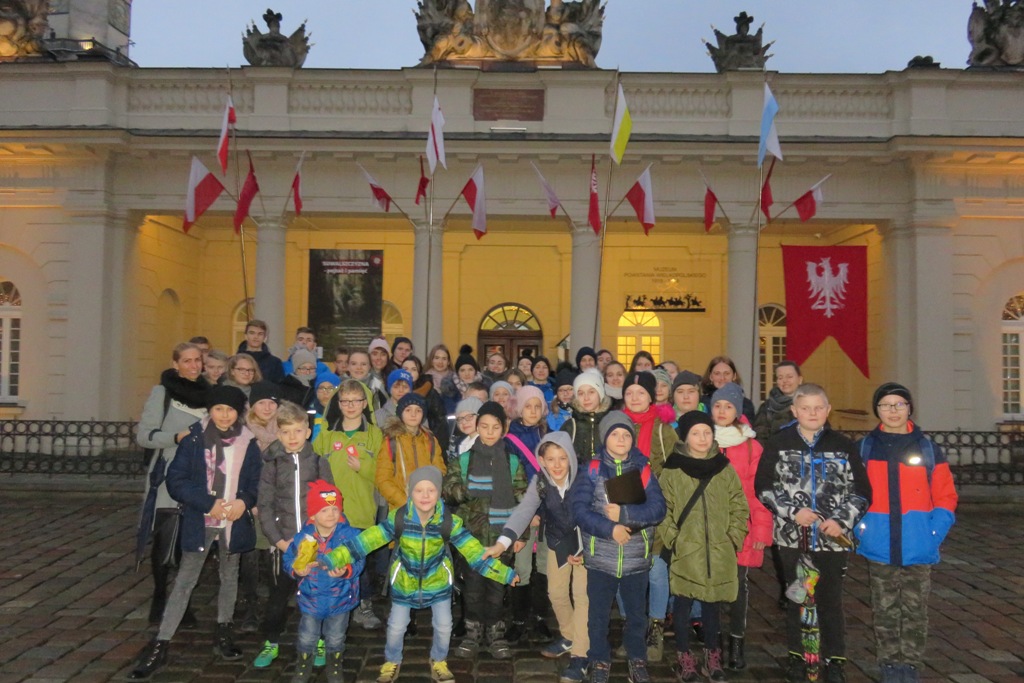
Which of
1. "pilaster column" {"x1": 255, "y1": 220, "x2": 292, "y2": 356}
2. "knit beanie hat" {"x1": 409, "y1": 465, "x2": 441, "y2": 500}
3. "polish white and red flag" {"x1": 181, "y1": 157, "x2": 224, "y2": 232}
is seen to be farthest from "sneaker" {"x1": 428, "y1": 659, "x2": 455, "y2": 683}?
"pilaster column" {"x1": 255, "y1": 220, "x2": 292, "y2": 356}

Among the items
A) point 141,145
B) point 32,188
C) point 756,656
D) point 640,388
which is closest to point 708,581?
point 756,656

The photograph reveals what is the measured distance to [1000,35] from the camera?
16.6 meters

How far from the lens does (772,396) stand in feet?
22.1

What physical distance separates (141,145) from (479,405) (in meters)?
13.2

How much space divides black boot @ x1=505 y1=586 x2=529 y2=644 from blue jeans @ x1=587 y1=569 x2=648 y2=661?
976 millimetres

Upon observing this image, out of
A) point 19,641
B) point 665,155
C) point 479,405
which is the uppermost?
point 665,155

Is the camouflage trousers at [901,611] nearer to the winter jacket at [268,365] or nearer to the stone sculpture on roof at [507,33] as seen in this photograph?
the winter jacket at [268,365]

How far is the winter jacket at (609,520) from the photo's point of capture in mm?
4684

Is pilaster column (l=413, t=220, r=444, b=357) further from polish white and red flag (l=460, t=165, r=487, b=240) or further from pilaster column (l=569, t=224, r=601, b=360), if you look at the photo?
pilaster column (l=569, t=224, r=601, b=360)

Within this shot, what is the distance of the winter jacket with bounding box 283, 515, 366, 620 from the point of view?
460 centimetres

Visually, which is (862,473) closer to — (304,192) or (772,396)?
(772,396)

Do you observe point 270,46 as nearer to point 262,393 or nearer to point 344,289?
point 344,289

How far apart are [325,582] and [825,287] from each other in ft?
43.4

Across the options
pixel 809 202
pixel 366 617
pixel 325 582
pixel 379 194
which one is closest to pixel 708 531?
pixel 325 582
